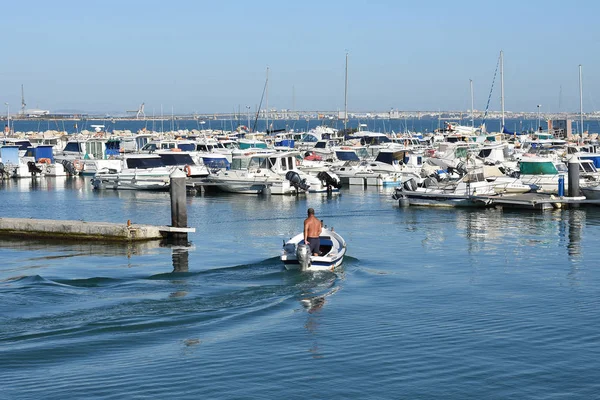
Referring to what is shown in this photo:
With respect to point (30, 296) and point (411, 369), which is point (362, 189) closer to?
point (30, 296)

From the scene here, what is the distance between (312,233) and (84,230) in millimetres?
10321

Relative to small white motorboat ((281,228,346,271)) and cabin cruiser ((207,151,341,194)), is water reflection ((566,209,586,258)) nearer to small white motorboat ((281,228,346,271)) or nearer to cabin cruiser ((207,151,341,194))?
small white motorboat ((281,228,346,271))

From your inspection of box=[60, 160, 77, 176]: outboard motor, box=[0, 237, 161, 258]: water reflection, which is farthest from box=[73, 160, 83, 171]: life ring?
box=[0, 237, 161, 258]: water reflection

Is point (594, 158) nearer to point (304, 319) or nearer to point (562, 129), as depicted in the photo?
point (304, 319)

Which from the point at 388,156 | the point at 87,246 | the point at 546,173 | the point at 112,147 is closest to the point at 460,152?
the point at 388,156

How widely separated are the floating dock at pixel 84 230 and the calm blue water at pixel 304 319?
0.66 metres

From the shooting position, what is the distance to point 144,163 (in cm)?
5444

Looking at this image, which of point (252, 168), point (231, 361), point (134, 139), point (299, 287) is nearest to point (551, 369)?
point (231, 361)

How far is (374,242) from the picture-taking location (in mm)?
32438

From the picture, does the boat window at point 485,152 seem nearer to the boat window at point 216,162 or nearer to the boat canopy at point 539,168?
the boat canopy at point 539,168

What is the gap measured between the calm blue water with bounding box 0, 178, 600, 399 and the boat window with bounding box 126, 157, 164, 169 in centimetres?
2097

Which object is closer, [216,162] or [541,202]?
[541,202]

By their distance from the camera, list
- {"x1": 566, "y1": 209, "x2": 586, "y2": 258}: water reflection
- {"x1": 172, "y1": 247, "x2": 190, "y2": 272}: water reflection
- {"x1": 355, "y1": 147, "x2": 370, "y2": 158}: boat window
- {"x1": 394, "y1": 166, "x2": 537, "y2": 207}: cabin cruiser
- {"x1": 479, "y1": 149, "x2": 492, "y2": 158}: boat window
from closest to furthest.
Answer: {"x1": 172, "y1": 247, "x2": 190, "y2": 272}: water reflection → {"x1": 566, "y1": 209, "x2": 586, "y2": 258}: water reflection → {"x1": 394, "y1": 166, "x2": 537, "y2": 207}: cabin cruiser → {"x1": 479, "y1": 149, "x2": 492, "y2": 158}: boat window → {"x1": 355, "y1": 147, "x2": 370, "y2": 158}: boat window

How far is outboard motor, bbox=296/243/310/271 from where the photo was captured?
78.5 ft
